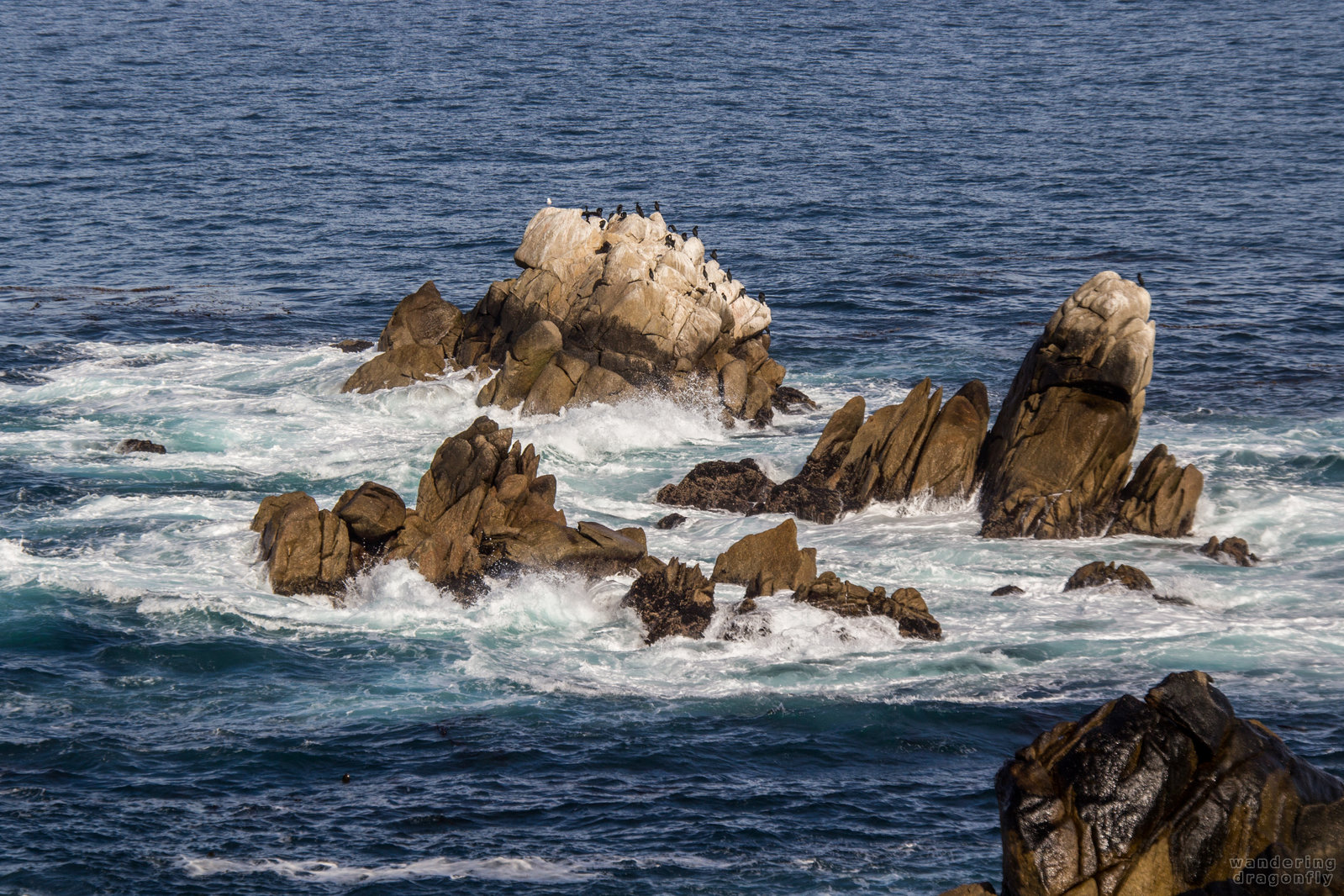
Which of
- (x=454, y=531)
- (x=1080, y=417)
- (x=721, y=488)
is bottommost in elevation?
(x=454, y=531)

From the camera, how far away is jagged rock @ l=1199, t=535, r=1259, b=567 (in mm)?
31484

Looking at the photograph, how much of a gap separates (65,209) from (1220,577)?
61012 mm

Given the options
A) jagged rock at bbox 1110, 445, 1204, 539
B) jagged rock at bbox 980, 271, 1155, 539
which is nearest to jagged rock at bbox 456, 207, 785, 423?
jagged rock at bbox 980, 271, 1155, 539

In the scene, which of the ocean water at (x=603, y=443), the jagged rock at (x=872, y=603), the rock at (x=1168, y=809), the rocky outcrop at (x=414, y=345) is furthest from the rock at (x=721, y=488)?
the rock at (x=1168, y=809)

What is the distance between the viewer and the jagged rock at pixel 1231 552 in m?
31.5

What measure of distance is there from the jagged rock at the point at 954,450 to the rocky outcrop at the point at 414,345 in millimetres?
18311

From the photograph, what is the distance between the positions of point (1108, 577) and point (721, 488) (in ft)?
35.9

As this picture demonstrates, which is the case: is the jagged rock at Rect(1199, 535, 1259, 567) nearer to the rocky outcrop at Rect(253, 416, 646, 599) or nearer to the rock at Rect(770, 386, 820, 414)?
the rocky outcrop at Rect(253, 416, 646, 599)

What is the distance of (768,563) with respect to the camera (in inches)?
1161

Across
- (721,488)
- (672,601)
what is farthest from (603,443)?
(672,601)

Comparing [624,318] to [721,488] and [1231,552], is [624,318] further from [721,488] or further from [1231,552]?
[1231,552]

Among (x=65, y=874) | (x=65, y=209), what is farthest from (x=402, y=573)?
(x=65, y=209)

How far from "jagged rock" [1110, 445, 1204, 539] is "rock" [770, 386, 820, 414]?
13273 millimetres

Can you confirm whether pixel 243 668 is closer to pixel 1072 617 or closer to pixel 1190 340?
pixel 1072 617
